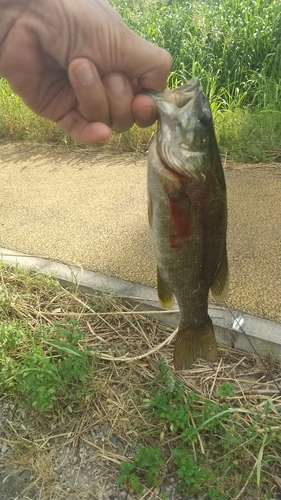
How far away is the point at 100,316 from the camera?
8.85 ft

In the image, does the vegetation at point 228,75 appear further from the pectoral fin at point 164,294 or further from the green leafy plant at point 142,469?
the green leafy plant at point 142,469

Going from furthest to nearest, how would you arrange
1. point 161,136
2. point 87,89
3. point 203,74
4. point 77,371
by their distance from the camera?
1. point 203,74
2. point 77,371
3. point 87,89
4. point 161,136

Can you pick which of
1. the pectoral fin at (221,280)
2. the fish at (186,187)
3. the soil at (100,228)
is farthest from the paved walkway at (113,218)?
the fish at (186,187)

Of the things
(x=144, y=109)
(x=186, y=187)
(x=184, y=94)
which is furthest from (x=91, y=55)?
(x=186, y=187)

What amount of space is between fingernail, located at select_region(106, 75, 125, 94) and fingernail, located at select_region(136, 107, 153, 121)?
157 mm

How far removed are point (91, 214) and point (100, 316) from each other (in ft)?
4.73

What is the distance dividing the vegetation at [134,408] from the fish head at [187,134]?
1122 millimetres

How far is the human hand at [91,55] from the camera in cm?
163

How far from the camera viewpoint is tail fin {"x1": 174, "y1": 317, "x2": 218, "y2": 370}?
73.3 inches

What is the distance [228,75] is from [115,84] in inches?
171

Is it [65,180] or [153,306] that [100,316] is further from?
[65,180]

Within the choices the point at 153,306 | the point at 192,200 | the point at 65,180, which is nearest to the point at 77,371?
the point at 153,306

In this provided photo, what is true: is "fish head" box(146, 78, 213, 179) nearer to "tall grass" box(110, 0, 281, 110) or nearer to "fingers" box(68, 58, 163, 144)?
"fingers" box(68, 58, 163, 144)

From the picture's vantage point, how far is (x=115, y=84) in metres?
1.68
